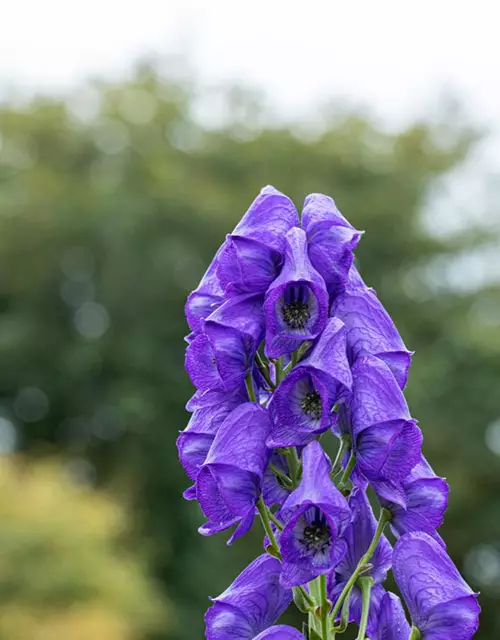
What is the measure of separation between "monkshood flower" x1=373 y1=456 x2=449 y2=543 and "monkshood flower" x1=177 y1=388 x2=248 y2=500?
0.36 m

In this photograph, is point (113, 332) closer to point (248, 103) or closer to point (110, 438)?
point (110, 438)

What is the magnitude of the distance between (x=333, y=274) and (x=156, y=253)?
21355 millimetres

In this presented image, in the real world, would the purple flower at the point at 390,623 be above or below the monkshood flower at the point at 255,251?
below

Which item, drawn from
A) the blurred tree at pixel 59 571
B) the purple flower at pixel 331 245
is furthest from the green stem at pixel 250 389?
the blurred tree at pixel 59 571

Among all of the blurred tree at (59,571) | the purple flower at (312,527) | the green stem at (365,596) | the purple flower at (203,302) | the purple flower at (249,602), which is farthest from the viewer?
the blurred tree at (59,571)

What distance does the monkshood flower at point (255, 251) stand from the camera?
193 cm

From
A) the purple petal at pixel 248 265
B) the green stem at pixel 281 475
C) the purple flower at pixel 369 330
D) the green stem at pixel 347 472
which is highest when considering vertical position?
the purple petal at pixel 248 265

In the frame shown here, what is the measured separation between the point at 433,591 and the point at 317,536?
0.27 metres

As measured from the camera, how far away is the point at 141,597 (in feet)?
47.3

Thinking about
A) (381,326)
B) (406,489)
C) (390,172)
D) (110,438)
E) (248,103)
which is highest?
(248,103)

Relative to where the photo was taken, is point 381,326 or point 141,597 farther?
point 141,597

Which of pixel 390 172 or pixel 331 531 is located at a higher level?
pixel 390 172

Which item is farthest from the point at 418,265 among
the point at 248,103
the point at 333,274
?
the point at 333,274

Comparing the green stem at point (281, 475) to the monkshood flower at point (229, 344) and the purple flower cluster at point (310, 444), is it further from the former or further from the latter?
the monkshood flower at point (229, 344)
